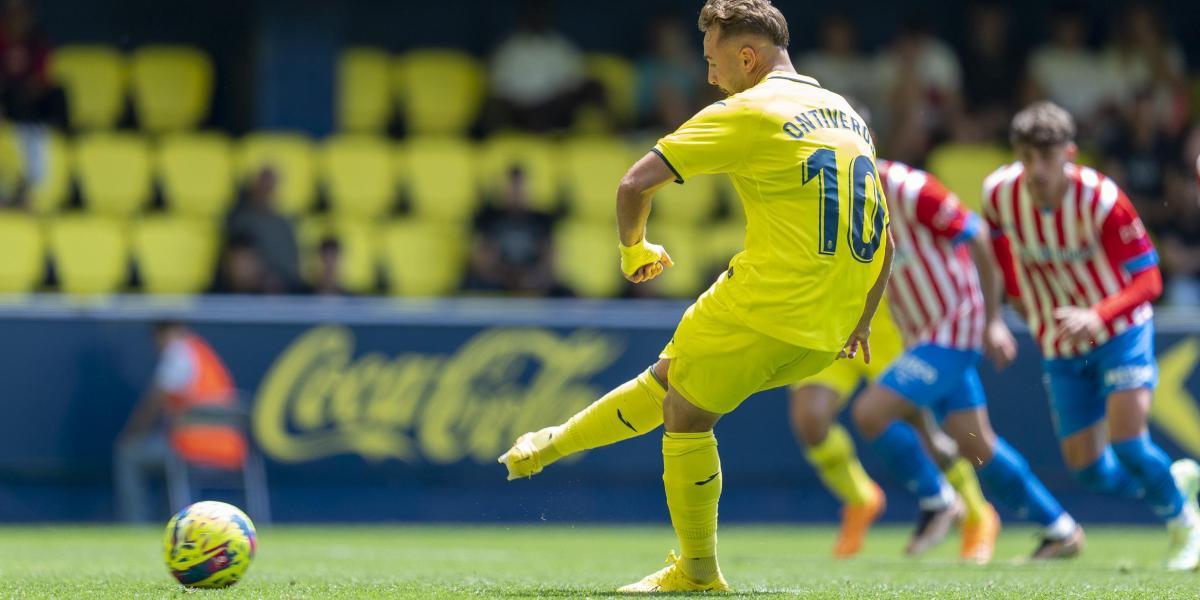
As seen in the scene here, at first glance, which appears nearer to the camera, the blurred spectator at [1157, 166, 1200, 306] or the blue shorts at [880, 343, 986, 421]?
the blue shorts at [880, 343, 986, 421]

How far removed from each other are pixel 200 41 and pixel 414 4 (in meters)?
2.09

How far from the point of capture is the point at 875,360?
34.1ft

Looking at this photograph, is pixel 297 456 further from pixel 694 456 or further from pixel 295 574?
pixel 694 456

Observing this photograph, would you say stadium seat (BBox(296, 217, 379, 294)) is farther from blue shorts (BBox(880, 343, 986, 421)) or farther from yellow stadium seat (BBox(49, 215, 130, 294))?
blue shorts (BBox(880, 343, 986, 421))

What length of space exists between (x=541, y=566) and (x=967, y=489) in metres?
2.49

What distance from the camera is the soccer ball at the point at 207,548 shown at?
20.3ft

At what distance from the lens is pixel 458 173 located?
15.4 meters

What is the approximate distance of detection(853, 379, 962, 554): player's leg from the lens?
9.24 meters

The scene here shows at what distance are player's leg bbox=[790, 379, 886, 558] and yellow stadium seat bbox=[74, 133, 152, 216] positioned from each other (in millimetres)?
6916

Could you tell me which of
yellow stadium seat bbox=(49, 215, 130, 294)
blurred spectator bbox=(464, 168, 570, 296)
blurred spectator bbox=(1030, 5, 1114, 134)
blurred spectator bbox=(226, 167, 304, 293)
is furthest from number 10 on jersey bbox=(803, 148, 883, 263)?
blurred spectator bbox=(1030, 5, 1114, 134)

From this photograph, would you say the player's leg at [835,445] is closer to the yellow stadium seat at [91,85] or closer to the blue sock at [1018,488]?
the blue sock at [1018,488]

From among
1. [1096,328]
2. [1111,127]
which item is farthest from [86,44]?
[1096,328]

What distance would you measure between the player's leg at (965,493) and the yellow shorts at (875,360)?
451 mm

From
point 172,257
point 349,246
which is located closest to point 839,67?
point 349,246
